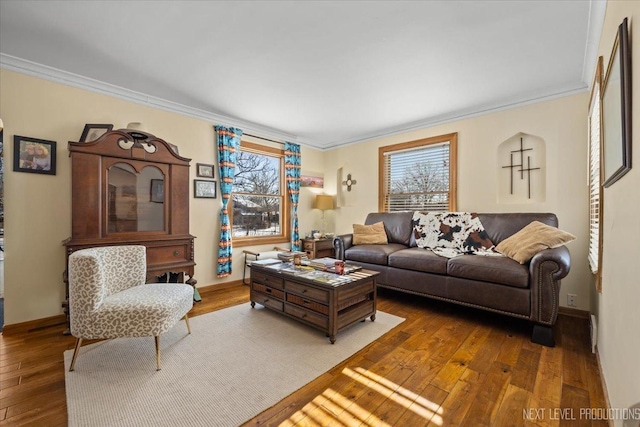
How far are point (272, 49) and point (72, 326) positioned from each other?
2470mm

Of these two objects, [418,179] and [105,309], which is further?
[418,179]

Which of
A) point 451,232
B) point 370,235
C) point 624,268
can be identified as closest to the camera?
point 624,268

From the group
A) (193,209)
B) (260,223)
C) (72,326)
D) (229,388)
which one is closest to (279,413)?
(229,388)

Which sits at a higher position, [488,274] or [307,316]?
[488,274]

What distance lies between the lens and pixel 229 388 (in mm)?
1579

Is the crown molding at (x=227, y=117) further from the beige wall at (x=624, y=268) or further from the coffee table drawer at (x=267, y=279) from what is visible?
the coffee table drawer at (x=267, y=279)

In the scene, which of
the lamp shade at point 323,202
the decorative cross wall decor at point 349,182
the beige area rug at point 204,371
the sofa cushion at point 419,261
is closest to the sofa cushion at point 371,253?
the sofa cushion at point 419,261

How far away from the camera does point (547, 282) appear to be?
2117 mm

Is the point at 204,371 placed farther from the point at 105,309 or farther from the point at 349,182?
the point at 349,182

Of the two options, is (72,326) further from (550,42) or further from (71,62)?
(550,42)

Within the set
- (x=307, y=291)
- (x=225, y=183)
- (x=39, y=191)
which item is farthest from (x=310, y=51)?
(x=39, y=191)

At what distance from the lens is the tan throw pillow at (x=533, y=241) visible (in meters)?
2.25

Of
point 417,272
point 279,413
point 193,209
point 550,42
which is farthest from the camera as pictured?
point 193,209

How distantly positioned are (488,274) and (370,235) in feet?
5.35
